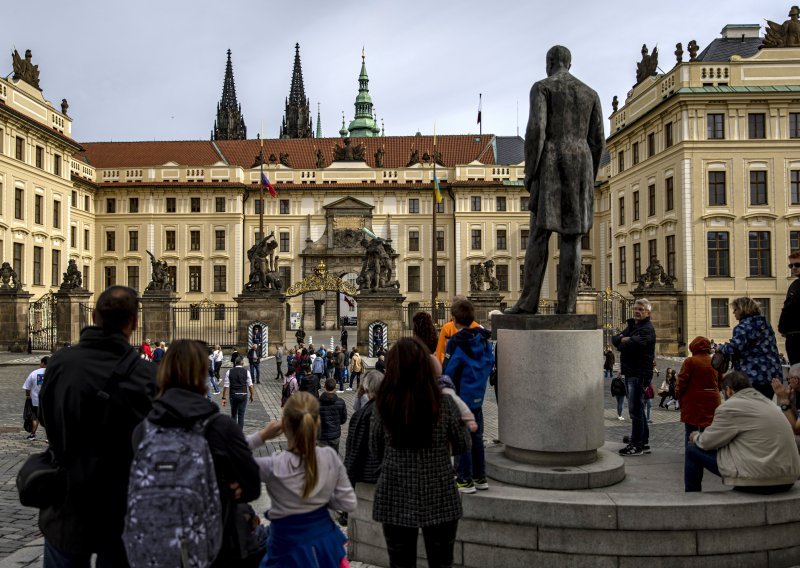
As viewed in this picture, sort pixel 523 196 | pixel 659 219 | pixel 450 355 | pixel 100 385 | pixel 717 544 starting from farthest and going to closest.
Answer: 1. pixel 523 196
2. pixel 659 219
3. pixel 450 355
4. pixel 717 544
5. pixel 100 385

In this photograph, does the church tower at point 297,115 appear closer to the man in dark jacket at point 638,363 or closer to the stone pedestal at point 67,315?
the stone pedestal at point 67,315

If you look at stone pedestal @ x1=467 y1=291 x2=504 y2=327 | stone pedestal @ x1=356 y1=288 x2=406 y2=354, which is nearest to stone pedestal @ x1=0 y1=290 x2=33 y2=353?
stone pedestal @ x1=356 y1=288 x2=406 y2=354

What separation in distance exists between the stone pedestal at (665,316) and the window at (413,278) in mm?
26572

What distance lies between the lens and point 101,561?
3.17m

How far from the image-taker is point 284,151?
185 ft

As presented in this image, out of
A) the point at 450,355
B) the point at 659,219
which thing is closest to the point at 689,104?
the point at 659,219

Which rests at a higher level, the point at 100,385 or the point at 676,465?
the point at 100,385

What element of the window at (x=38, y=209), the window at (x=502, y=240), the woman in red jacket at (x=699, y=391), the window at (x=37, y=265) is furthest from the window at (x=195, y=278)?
the woman in red jacket at (x=699, y=391)

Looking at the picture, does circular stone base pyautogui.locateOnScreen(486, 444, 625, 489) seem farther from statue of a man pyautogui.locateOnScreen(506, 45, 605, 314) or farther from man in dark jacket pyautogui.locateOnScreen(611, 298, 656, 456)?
statue of a man pyautogui.locateOnScreen(506, 45, 605, 314)

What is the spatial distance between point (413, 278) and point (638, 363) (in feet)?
150

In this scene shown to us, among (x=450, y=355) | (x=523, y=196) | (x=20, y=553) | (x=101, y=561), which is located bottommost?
(x=20, y=553)

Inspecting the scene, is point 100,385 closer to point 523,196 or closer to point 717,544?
point 717,544

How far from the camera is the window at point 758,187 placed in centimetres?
2938

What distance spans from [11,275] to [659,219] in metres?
29.4
